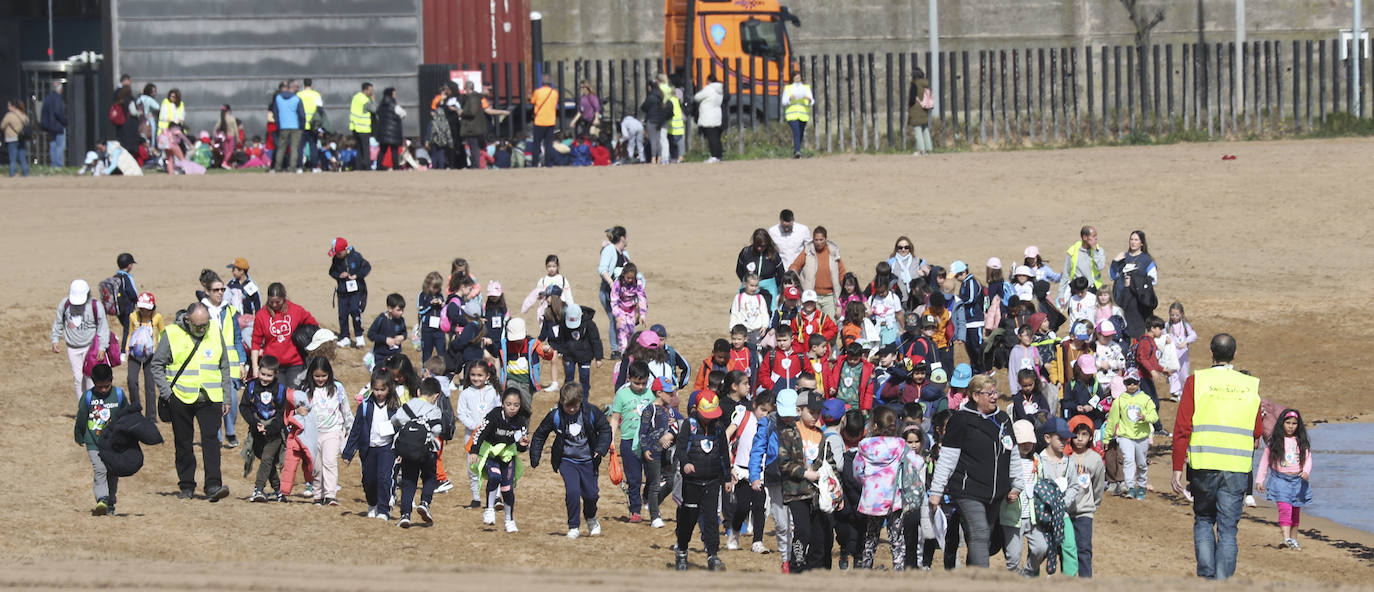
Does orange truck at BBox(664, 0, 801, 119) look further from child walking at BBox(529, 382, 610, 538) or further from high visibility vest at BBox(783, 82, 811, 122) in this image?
child walking at BBox(529, 382, 610, 538)

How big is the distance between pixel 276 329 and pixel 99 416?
275 centimetres

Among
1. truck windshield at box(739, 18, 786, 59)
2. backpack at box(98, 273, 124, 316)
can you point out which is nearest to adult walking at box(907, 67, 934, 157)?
truck windshield at box(739, 18, 786, 59)

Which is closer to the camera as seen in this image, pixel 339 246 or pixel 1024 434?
pixel 1024 434

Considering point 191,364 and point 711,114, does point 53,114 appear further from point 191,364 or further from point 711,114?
point 191,364

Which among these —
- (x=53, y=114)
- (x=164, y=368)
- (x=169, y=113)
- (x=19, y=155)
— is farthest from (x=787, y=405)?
(x=53, y=114)

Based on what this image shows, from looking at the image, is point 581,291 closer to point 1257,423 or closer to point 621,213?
point 621,213

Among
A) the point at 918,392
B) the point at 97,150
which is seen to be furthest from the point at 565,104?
the point at 918,392

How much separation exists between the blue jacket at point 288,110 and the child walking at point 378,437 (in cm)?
1774

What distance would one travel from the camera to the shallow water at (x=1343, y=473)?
1473 centimetres

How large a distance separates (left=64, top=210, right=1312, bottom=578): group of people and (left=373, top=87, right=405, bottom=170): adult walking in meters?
10.0

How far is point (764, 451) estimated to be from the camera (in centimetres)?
1203

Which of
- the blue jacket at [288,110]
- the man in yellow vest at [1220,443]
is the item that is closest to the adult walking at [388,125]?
the blue jacket at [288,110]

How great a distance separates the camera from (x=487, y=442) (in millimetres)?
13086

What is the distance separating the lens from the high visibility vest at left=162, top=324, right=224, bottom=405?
14344 millimetres
